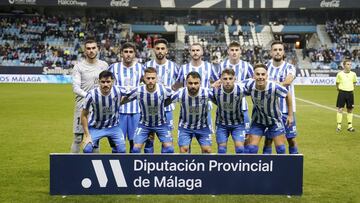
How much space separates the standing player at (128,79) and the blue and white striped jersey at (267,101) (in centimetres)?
183

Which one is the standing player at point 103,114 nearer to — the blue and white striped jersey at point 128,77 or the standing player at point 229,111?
the blue and white striped jersey at point 128,77

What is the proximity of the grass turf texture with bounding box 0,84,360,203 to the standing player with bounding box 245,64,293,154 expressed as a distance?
0.91m

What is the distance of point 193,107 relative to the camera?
7305 millimetres

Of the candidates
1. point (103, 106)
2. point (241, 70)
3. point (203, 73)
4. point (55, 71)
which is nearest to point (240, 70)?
point (241, 70)

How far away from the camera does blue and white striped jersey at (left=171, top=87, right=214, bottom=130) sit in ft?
23.9

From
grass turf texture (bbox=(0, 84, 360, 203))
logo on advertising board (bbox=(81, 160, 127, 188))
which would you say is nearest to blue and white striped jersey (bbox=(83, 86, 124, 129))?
grass turf texture (bbox=(0, 84, 360, 203))

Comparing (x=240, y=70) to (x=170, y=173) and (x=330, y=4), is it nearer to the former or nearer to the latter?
A: (x=170, y=173)

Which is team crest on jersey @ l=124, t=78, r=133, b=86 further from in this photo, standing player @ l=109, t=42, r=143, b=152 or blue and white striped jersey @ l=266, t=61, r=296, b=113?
blue and white striped jersey @ l=266, t=61, r=296, b=113

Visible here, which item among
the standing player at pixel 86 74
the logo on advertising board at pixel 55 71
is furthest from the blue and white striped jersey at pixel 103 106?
the logo on advertising board at pixel 55 71

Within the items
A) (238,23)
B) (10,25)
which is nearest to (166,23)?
(238,23)

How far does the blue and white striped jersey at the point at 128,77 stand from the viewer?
7.99 meters

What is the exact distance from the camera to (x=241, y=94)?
7.35 metres

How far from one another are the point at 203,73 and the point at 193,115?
1094 mm

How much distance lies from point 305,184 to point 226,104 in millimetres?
1711
